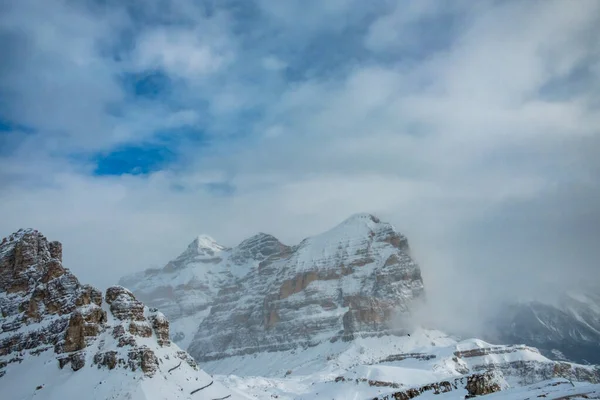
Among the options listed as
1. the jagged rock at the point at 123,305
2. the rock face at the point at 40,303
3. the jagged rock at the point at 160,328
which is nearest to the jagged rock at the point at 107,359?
the rock face at the point at 40,303

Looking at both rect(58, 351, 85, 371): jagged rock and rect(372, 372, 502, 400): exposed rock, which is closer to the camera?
rect(372, 372, 502, 400): exposed rock

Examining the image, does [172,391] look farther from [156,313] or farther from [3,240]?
[3,240]

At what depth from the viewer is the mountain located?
77562mm

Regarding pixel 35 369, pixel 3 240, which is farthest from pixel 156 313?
pixel 3 240

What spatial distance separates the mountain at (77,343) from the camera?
77562 mm

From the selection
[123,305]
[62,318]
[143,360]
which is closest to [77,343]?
[62,318]

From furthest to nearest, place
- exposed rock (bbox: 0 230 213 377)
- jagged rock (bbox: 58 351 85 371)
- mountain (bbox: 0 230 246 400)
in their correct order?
exposed rock (bbox: 0 230 213 377)
jagged rock (bbox: 58 351 85 371)
mountain (bbox: 0 230 246 400)

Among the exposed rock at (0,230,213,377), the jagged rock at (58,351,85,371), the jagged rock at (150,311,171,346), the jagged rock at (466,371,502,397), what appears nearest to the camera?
the jagged rock at (466,371,502,397)

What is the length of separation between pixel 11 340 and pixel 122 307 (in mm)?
18956

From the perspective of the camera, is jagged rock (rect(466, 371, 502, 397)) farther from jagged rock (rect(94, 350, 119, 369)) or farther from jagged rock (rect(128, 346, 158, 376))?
jagged rock (rect(94, 350, 119, 369))

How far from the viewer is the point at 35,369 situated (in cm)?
8150

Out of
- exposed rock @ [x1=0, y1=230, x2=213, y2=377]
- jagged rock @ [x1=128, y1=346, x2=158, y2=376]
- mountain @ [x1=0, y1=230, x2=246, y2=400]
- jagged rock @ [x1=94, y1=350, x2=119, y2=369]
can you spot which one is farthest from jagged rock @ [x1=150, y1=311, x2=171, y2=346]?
jagged rock @ [x1=94, y1=350, x2=119, y2=369]

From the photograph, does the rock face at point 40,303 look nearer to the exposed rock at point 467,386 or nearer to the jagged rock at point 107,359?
the jagged rock at point 107,359

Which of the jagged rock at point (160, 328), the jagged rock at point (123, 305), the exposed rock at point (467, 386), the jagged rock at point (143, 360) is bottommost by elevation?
the exposed rock at point (467, 386)
